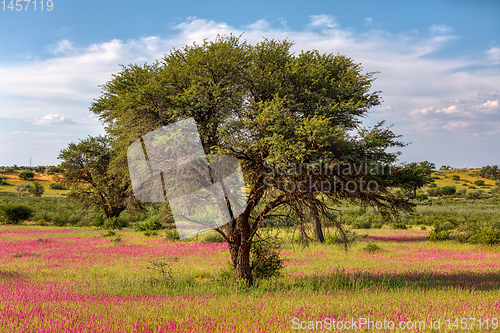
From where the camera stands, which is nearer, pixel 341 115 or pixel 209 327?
pixel 209 327

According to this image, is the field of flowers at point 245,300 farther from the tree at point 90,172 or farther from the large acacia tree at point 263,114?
the tree at point 90,172

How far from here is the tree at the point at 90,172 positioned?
39000mm

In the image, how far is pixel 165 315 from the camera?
636 cm

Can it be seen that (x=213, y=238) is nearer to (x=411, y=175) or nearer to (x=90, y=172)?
→ (x=411, y=175)

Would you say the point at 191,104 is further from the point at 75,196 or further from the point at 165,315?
the point at 75,196

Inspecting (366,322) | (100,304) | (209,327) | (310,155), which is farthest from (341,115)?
(100,304)

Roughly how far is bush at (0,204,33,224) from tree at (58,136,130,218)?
19.9 feet

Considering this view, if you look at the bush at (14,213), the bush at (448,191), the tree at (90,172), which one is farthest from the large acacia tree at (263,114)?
the bush at (448,191)

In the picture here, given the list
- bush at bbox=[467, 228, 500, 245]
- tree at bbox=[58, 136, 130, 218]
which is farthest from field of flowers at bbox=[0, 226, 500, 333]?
tree at bbox=[58, 136, 130, 218]

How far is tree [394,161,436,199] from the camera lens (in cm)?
1024

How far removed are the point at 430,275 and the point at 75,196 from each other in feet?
131

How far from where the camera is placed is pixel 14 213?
40594 mm

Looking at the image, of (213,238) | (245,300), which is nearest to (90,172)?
(213,238)

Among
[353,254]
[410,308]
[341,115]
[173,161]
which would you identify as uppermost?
[341,115]
